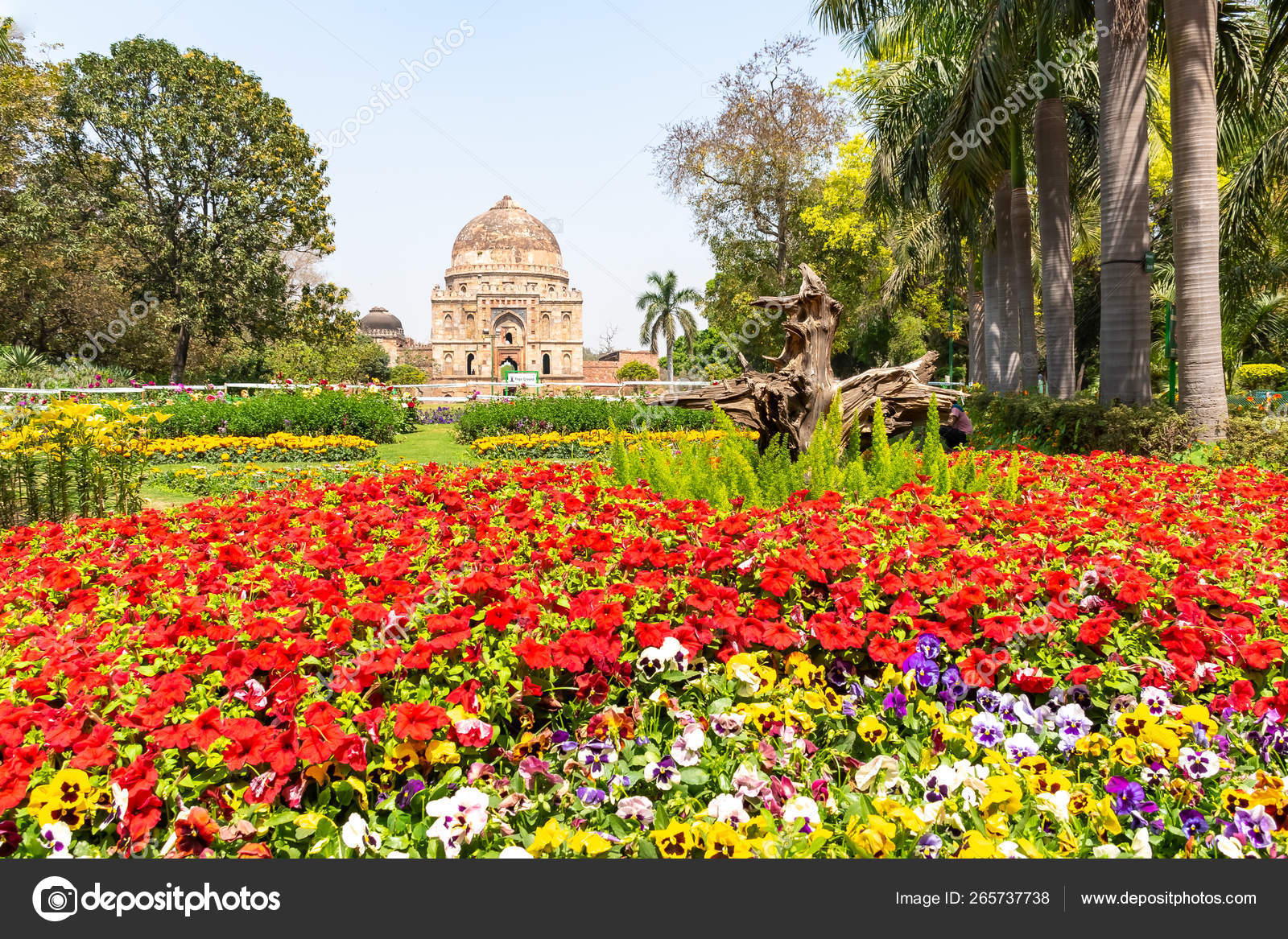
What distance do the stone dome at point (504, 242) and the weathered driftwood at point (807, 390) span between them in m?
68.8

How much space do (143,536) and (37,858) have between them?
253 cm

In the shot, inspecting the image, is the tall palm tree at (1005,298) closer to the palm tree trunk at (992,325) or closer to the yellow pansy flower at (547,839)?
the palm tree trunk at (992,325)

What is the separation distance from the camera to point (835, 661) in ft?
8.45

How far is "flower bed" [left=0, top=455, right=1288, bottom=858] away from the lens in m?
1.84

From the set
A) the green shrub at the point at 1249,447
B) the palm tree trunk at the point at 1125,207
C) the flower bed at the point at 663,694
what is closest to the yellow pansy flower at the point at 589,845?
the flower bed at the point at 663,694

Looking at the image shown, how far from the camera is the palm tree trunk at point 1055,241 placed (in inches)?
424

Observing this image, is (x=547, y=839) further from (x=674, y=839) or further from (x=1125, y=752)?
(x=1125, y=752)

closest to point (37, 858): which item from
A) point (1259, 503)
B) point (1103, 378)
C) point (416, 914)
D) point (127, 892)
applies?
point (127, 892)

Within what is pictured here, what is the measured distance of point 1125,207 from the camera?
808 centimetres

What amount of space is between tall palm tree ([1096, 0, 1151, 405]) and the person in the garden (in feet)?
4.98

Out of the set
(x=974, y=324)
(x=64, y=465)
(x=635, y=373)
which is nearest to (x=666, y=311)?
(x=635, y=373)

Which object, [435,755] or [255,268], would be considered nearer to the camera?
[435,755]

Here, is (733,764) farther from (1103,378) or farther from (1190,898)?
(1103,378)

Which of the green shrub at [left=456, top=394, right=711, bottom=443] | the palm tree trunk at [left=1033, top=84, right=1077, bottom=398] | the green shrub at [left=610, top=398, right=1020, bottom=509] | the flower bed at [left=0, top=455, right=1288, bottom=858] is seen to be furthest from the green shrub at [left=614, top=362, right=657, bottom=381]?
the flower bed at [left=0, top=455, right=1288, bottom=858]
